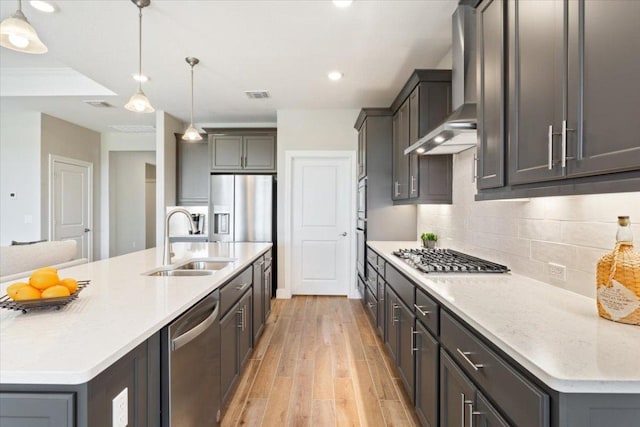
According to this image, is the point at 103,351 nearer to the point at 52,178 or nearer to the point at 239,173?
the point at 239,173

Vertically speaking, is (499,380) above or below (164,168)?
below

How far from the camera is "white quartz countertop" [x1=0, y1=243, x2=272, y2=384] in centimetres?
88

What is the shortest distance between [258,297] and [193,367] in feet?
5.58

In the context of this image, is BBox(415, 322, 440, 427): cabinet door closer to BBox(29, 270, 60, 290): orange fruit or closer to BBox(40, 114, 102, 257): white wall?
BBox(29, 270, 60, 290): orange fruit

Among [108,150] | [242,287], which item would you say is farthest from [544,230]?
[108,150]

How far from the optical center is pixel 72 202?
6.25 m

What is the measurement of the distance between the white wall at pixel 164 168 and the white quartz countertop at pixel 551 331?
4.54 m

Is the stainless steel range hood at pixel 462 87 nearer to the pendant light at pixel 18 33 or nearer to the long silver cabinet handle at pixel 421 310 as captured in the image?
the long silver cabinet handle at pixel 421 310

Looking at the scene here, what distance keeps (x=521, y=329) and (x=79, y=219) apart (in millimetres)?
7425

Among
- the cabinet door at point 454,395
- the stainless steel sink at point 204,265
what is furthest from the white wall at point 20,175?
the cabinet door at point 454,395

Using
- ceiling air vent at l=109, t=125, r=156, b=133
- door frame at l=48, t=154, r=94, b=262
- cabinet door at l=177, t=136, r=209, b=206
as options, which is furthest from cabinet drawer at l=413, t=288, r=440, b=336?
door frame at l=48, t=154, r=94, b=262

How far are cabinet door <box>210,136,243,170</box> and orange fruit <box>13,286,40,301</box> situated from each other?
4.21 metres

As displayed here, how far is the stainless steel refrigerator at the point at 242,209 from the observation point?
512 cm

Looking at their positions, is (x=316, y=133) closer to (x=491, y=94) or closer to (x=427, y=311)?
(x=491, y=94)
